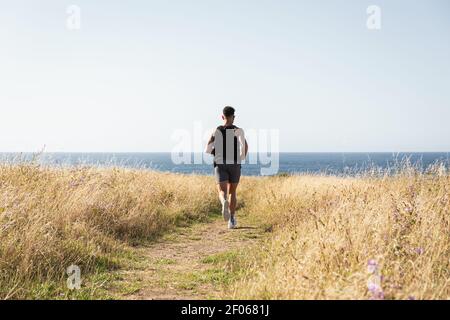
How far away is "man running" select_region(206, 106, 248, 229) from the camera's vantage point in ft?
28.6

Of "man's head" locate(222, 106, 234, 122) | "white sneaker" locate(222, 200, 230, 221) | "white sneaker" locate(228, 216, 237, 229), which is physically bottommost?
"white sneaker" locate(228, 216, 237, 229)

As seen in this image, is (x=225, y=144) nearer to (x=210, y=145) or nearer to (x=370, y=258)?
(x=210, y=145)

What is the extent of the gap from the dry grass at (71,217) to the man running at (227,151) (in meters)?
1.69

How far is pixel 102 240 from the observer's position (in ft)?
21.4

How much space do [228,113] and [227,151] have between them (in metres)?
0.88

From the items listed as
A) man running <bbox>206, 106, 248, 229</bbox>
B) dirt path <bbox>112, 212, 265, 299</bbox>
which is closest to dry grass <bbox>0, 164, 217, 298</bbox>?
dirt path <bbox>112, 212, 265, 299</bbox>

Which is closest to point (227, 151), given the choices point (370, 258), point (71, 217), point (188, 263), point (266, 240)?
point (266, 240)

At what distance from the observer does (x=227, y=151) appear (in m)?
8.80

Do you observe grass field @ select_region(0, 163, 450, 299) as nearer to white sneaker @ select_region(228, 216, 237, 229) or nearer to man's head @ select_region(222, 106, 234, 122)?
white sneaker @ select_region(228, 216, 237, 229)
